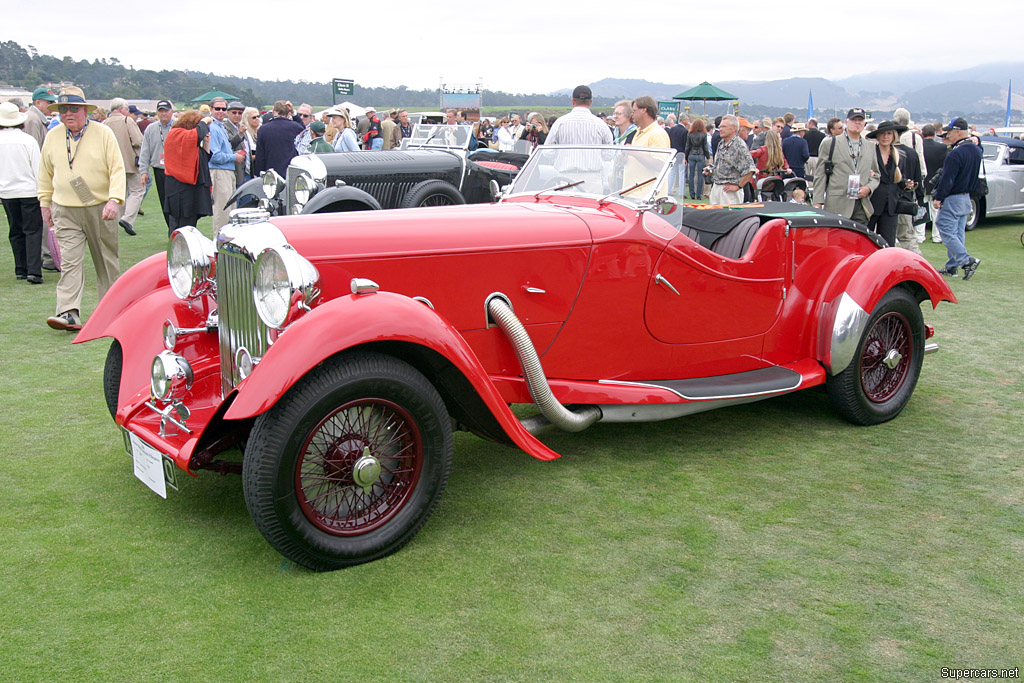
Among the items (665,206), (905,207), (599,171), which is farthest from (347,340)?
(905,207)

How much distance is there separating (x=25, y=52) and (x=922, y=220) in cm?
6293

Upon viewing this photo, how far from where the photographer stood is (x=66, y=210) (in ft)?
21.3

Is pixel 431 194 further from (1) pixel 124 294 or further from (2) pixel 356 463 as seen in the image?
(2) pixel 356 463

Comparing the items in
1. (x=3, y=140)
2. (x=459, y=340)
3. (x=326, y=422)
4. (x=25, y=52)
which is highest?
(x=25, y=52)

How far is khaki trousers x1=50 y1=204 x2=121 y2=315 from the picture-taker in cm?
646

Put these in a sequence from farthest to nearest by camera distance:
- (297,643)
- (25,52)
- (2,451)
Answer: (25,52), (2,451), (297,643)

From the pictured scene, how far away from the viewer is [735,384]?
4352 millimetres

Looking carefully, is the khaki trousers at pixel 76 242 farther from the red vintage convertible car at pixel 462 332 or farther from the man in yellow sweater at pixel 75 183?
the red vintage convertible car at pixel 462 332

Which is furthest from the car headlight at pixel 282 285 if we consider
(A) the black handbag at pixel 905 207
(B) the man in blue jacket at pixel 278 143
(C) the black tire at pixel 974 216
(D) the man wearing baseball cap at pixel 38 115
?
(C) the black tire at pixel 974 216

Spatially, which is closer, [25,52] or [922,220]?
[922,220]

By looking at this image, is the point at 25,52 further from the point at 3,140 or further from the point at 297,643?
the point at 297,643

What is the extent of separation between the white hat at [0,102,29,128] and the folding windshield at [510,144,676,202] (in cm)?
603

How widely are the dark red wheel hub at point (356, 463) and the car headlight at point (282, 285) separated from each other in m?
0.44

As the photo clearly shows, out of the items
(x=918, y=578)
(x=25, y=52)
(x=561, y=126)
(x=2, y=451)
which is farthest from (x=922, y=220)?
(x=25, y=52)
